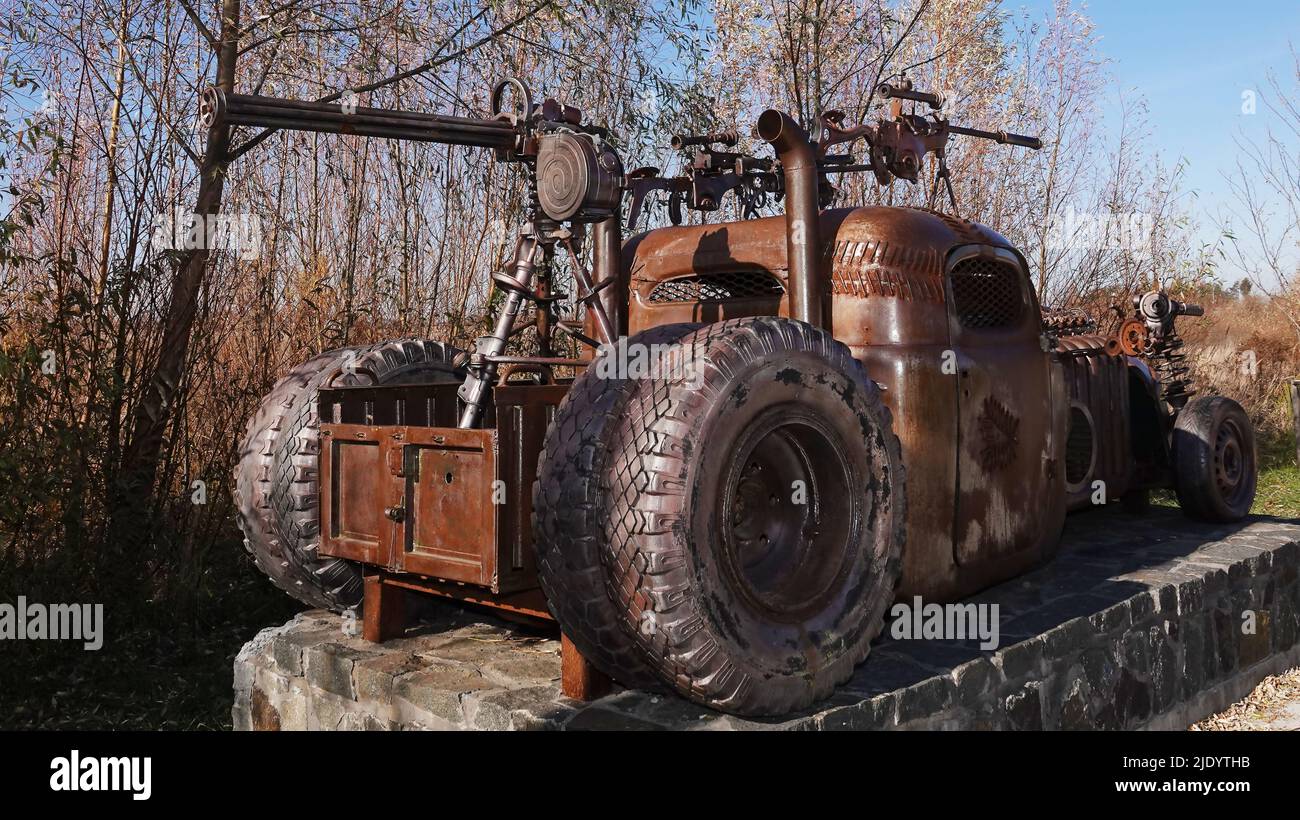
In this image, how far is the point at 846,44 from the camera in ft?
32.8

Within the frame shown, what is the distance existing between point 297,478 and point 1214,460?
16.9 ft

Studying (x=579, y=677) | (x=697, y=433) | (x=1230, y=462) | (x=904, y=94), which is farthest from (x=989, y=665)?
(x=1230, y=462)

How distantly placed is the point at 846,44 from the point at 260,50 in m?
5.52

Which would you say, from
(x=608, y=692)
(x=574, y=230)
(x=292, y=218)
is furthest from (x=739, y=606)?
(x=292, y=218)

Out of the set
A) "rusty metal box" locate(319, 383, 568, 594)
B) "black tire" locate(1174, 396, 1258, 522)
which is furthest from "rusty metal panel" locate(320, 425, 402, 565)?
"black tire" locate(1174, 396, 1258, 522)

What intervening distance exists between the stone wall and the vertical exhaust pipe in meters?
1.32

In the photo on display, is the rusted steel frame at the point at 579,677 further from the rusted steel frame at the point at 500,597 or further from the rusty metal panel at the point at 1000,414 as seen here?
the rusty metal panel at the point at 1000,414

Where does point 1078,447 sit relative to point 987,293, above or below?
below

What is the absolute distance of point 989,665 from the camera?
3756 mm

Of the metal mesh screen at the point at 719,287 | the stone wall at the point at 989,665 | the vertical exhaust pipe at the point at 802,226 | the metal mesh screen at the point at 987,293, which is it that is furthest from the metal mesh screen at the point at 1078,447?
the vertical exhaust pipe at the point at 802,226

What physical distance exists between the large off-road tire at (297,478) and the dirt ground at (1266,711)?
427 centimetres

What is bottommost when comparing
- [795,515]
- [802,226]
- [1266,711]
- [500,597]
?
[1266,711]

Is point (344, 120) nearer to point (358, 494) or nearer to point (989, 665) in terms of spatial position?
point (358, 494)

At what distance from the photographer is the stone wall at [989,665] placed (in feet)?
10.7
